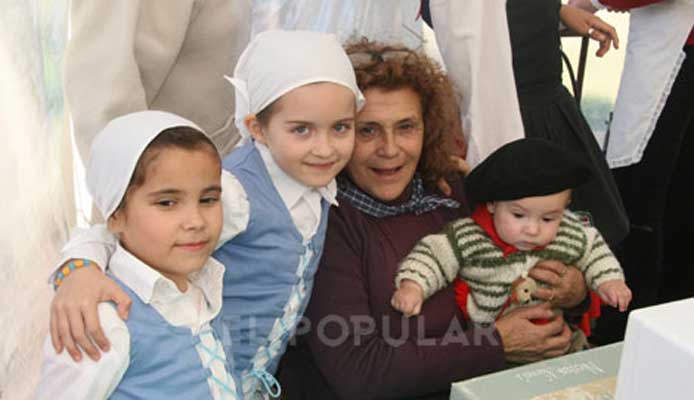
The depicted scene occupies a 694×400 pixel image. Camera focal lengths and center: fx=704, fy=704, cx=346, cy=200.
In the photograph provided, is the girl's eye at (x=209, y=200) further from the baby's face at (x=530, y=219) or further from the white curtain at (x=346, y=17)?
the white curtain at (x=346, y=17)

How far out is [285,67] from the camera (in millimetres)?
1207

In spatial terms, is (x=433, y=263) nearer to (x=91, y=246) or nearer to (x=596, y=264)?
(x=596, y=264)

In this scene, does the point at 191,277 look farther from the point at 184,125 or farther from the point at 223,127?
the point at 223,127

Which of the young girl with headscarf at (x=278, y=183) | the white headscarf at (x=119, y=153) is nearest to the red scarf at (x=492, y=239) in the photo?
the young girl with headscarf at (x=278, y=183)

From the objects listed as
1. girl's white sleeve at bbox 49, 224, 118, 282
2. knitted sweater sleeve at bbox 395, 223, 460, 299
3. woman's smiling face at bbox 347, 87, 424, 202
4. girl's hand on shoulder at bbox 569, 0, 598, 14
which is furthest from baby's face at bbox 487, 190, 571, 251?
girl's hand on shoulder at bbox 569, 0, 598, 14

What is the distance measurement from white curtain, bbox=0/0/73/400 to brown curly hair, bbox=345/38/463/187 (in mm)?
601

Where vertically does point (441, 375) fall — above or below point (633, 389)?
Answer: below

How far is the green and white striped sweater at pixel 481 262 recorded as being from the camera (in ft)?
4.56

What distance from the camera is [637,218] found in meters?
2.28

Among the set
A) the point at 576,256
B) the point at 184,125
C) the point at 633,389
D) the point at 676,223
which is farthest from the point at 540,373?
the point at 676,223

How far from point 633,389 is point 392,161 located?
0.77 metres

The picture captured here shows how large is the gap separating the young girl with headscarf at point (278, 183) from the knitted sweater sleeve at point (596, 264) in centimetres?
58

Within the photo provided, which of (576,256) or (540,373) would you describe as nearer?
(540,373)

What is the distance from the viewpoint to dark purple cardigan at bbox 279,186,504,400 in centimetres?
129
